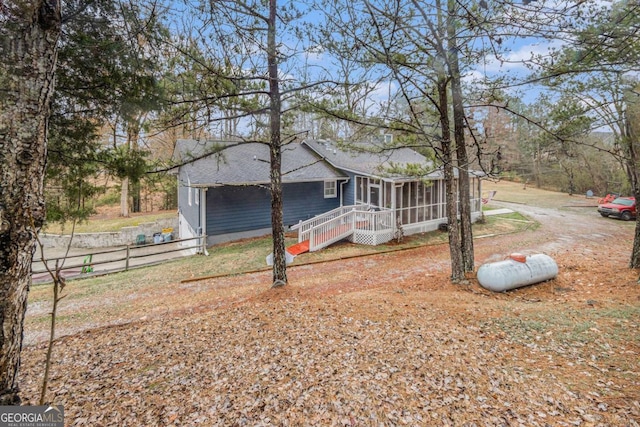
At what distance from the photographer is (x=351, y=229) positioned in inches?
535

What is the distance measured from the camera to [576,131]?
22.5 feet

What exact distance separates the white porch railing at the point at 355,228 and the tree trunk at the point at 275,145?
568 centimetres

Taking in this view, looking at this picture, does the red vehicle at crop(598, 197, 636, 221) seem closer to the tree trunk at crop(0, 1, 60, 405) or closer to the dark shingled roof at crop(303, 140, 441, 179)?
the dark shingled roof at crop(303, 140, 441, 179)

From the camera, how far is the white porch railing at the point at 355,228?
1283 cm

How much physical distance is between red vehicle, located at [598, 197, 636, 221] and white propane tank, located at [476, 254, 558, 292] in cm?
1533

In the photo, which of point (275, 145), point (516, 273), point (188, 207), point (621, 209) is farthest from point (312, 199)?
point (621, 209)

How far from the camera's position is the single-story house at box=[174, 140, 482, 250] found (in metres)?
13.3

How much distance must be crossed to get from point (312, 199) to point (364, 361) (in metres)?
12.4

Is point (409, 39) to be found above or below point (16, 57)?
above

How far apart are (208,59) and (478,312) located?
6.62 metres

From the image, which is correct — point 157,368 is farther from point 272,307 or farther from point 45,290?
point 45,290

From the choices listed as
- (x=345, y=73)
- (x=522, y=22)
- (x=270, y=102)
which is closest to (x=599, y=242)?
(x=522, y=22)

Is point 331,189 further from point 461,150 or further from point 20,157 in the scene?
point 20,157

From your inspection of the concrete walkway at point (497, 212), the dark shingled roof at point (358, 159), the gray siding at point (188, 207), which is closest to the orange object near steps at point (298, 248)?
the dark shingled roof at point (358, 159)
